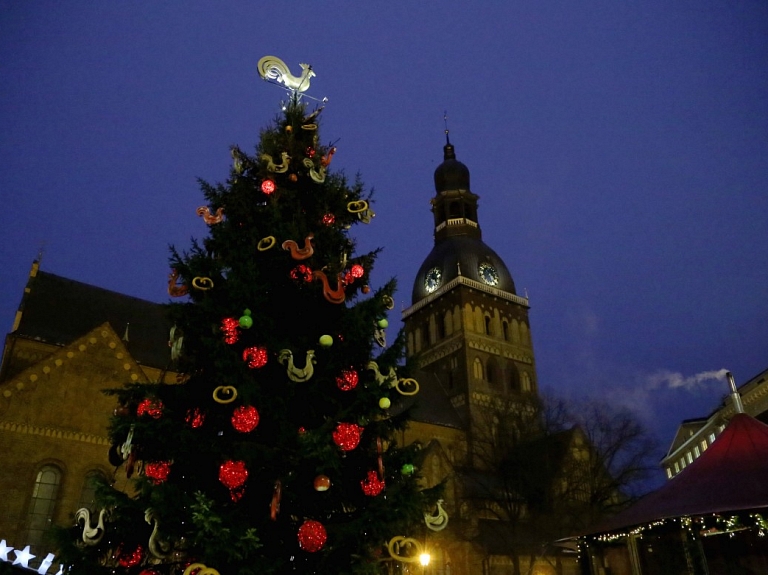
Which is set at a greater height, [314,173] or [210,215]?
[314,173]

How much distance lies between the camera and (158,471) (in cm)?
717

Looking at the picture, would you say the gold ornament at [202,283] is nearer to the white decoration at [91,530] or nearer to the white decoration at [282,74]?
the white decoration at [91,530]

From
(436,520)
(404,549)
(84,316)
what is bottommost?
(404,549)

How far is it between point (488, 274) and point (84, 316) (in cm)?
3293

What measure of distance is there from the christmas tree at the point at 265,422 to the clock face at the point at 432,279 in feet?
134

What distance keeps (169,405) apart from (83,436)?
16.5m

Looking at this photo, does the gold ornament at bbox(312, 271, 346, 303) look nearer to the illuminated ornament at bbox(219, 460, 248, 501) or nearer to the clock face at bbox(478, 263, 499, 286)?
the illuminated ornament at bbox(219, 460, 248, 501)

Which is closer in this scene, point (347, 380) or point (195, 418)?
point (195, 418)

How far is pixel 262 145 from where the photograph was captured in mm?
9984

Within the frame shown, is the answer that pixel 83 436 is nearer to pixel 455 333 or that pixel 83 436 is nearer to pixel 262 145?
pixel 262 145

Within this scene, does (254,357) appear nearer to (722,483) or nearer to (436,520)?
(436,520)

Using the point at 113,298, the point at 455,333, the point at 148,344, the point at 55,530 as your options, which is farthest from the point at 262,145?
the point at 455,333

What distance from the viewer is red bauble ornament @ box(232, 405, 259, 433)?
7.04 meters

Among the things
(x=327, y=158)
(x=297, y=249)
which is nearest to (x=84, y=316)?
(x=327, y=158)
